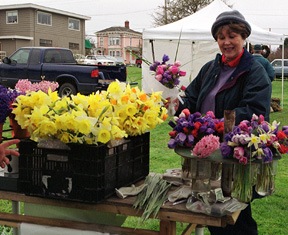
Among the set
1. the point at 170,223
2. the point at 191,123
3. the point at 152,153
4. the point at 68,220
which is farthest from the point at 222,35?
the point at 152,153

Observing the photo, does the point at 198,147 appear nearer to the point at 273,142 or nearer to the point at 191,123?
the point at 191,123

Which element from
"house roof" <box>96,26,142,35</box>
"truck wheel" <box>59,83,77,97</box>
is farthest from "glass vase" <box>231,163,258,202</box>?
"house roof" <box>96,26,142,35</box>

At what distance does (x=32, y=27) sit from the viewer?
1352 inches

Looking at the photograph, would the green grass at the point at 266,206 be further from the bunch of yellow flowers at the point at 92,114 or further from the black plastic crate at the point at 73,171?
the black plastic crate at the point at 73,171

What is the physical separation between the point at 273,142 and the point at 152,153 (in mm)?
4712

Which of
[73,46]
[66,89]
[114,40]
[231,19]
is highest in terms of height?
[114,40]

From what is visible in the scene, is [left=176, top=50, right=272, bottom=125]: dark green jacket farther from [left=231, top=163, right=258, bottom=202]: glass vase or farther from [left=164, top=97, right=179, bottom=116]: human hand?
[left=231, top=163, right=258, bottom=202]: glass vase

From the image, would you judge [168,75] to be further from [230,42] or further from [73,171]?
[73,171]

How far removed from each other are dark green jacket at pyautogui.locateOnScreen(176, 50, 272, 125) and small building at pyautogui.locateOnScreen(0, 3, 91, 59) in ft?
106

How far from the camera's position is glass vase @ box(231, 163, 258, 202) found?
6.23ft

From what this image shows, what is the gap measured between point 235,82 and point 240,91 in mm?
56

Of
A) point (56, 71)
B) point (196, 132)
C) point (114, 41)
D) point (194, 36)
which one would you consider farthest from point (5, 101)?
point (114, 41)

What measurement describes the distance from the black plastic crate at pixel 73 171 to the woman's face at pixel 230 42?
0.75 m

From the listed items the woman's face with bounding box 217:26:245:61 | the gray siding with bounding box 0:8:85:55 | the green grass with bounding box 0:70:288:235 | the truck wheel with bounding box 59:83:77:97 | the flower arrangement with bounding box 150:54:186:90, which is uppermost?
the gray siding with bounding box 0:8:85:55
